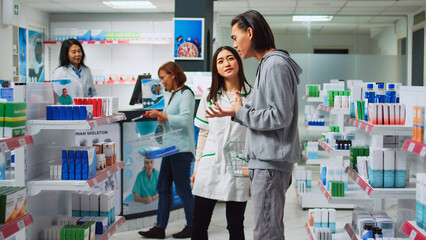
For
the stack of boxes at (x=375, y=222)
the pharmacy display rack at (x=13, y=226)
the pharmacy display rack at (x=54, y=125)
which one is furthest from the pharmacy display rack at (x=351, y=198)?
the pharmacy display rack at (x=13, y=226)

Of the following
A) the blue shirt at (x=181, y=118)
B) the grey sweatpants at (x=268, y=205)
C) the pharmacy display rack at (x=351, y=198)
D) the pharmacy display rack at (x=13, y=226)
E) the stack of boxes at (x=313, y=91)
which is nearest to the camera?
the pharmacy display rack at (x=13, y=226)

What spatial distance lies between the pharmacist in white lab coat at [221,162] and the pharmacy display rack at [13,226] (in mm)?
1071

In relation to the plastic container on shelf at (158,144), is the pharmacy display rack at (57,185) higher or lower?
lower

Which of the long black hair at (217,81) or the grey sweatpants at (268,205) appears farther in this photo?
the long black hair at (217,81)

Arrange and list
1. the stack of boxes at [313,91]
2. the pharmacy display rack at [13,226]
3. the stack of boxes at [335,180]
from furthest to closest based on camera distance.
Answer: the stack of boxes at [313,91] → the stack of boxes at [335,180] → the pharmacy display rack at [13,226]

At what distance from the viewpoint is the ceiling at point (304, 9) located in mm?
8953

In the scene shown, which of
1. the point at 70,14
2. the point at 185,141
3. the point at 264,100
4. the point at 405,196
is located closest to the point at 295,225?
the point at 185,141

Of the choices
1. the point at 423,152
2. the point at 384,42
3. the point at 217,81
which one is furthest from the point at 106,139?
the point at 384,42

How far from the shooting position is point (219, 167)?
10.2 feet

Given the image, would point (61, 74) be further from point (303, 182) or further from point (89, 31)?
Result: point (89, 31)

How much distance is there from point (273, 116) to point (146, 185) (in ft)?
10.4

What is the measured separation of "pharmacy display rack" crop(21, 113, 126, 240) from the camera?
2.99 metres

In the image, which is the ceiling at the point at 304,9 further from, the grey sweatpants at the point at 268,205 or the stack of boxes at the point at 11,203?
the grey sweatpants at the point at 268,205

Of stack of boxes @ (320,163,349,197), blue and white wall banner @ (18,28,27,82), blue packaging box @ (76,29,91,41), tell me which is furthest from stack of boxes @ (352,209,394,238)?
blue packaging box @ (76,29,91,41)
